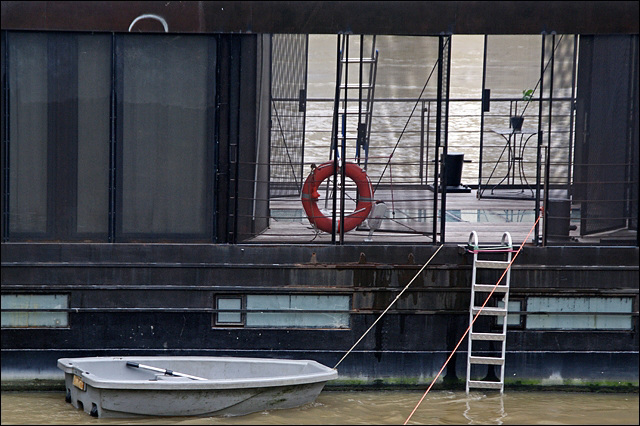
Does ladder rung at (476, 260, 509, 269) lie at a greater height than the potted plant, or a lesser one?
lesser

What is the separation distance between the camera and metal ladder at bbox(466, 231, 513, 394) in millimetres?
9781

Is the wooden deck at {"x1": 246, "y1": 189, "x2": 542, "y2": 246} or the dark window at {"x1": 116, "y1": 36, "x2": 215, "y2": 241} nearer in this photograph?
the dark window at {"x1": 116, "y1": 36, "x2": 215, "y2": 241}

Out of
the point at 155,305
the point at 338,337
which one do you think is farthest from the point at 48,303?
the point at 338,337

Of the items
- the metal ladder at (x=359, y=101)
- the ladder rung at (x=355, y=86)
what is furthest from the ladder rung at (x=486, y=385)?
the ladder rung at (x=355, y=86)

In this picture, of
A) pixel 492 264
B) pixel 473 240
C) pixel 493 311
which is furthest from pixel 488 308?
pixel 473 240

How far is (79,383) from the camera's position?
909 centimetres

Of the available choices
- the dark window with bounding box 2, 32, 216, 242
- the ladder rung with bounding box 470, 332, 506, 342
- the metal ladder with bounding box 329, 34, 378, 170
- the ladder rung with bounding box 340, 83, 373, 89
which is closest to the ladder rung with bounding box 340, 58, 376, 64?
the metal ladder with bounding box 329, 34, 378, 170

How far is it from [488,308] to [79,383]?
4.18m

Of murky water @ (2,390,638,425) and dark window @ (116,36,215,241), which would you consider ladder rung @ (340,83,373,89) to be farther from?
murky water @ (2,390,638,425)

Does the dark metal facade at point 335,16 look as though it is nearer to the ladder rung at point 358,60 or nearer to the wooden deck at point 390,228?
the ladder rung at point 358,60

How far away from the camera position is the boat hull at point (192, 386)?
8836 millimetres

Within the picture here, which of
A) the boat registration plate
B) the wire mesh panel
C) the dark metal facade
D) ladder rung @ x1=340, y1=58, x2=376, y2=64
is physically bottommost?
the boat registration plate

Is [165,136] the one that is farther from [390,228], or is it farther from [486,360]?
[486,360]

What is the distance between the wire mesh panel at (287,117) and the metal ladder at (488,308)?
6.94 feet
